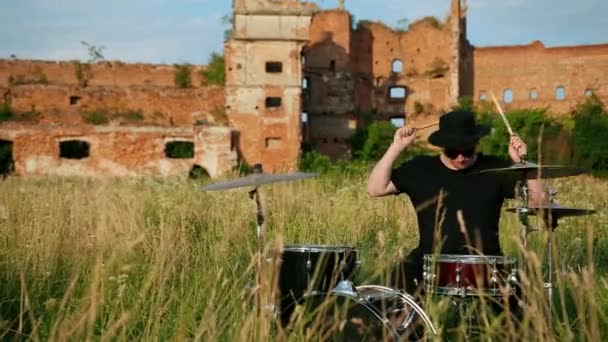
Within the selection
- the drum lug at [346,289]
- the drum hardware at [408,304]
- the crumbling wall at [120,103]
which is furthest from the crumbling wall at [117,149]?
the drum lug at [346,289]

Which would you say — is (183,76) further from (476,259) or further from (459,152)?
(476,259)

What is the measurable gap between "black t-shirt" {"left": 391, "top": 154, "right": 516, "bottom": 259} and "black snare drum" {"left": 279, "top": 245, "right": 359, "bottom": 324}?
29.2 inches

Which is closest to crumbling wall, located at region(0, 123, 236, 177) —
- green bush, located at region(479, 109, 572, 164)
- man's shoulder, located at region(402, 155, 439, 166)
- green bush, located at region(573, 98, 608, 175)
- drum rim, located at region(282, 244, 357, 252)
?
green bush, located at region(479, 109, 572, 164)

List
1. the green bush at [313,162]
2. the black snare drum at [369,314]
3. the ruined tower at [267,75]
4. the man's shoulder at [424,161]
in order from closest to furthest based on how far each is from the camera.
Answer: the black snare drum at [369,314] → the man's shoulder at [424,161] → the green bush at [313,162] → the ruined tower at [267,75]

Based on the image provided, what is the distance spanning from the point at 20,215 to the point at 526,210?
5.08m

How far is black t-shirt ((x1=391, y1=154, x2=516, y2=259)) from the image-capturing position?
4.73 metres

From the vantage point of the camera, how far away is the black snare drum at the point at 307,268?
13.5 feet

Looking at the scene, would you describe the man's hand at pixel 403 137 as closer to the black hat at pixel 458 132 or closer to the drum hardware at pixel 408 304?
the black hat at pixel 458 132

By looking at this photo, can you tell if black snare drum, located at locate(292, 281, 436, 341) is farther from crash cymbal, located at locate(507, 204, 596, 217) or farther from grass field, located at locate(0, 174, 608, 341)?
crash cymbal, located at locate(507, 204, 596, 217)

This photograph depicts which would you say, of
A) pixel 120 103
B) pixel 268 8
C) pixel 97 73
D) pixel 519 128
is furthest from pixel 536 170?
Answer: pixel 97 73

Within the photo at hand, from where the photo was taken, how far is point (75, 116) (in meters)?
32.3

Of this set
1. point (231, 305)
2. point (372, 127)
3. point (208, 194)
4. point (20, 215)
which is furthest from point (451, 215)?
point (372, 127)

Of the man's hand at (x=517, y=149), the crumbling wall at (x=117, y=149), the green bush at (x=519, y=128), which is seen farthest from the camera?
the green bush at (x=519, y=128)

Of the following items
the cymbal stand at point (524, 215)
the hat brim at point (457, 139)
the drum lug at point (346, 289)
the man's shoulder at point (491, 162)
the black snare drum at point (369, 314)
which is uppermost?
the hat brim at point (457, 139)
